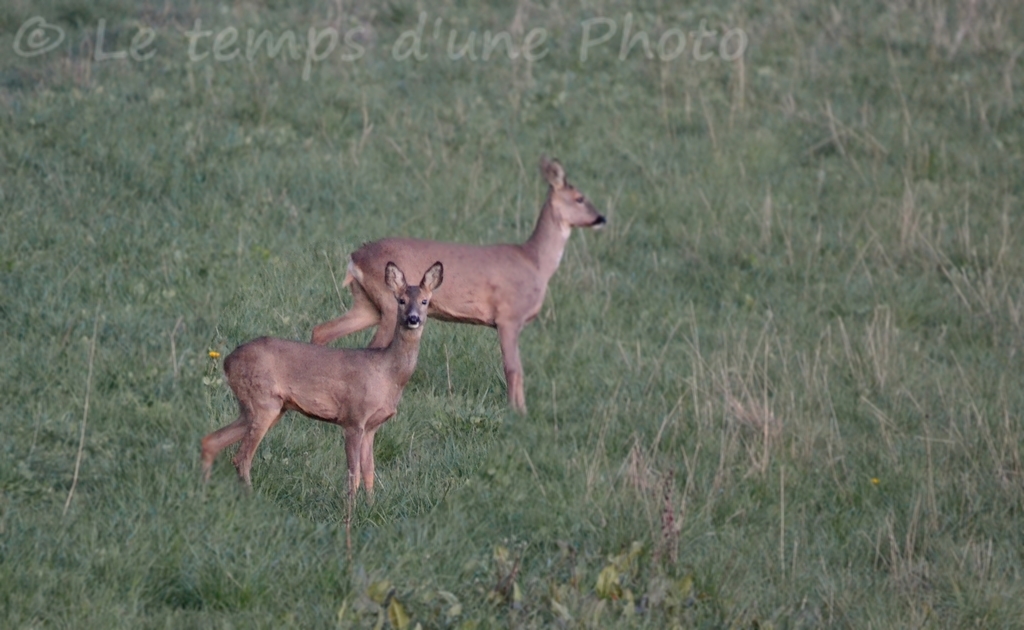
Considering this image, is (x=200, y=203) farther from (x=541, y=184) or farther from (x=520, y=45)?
(x=520, y=45)

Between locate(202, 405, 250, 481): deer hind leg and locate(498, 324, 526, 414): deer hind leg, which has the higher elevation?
locate(202, 405, 250, 481): deer hind leg

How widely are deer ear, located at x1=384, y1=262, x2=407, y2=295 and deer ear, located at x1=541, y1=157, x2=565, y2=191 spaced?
171 inches

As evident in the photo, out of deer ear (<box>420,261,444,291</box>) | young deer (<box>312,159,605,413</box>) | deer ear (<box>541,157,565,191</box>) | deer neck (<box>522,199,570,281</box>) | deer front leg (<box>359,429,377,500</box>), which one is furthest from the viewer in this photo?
deer ear (<box>541,157,565,191</box>)

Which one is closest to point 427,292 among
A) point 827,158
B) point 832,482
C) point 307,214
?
point 307,214

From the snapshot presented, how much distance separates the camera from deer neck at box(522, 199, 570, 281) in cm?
838

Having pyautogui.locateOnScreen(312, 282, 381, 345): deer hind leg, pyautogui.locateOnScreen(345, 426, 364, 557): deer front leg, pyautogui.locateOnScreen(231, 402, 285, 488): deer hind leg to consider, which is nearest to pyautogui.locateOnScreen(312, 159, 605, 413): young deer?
pyautogui.locateOnScreen(312, 282, 381, 345): deer hind leg

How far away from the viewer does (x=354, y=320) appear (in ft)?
14.5

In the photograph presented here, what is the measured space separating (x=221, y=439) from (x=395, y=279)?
813 millimetres

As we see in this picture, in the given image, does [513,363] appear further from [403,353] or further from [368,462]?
[368,462]

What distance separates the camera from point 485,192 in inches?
414

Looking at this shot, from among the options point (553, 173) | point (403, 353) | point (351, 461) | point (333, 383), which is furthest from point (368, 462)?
point (553, 173)

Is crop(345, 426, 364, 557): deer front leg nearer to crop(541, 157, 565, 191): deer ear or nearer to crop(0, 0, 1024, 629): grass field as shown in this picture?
crop(0, 0, 1024, 629): grass field

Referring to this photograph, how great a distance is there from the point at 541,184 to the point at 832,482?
4.32m

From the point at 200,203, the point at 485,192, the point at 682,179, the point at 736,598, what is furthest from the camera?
the point at 682,179
